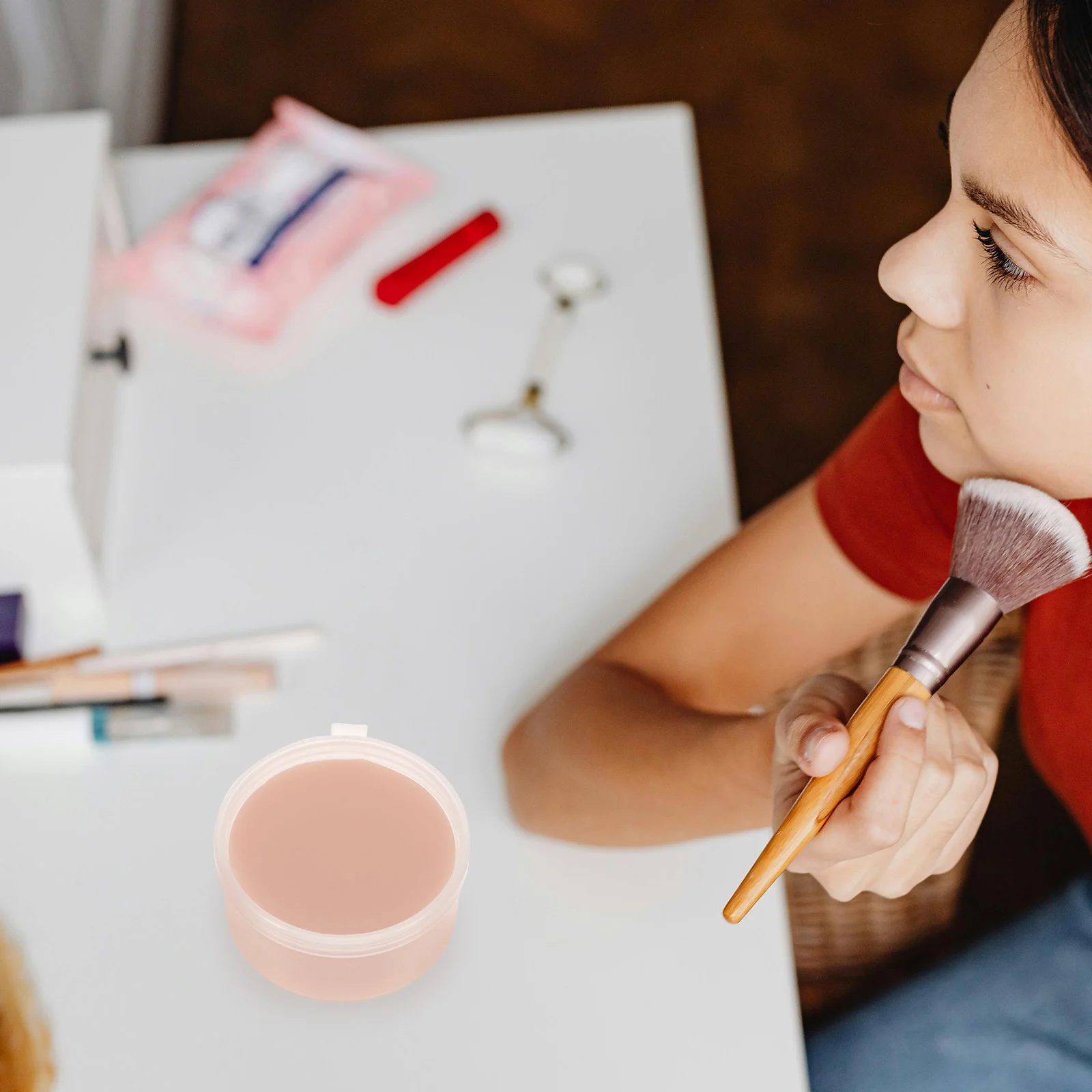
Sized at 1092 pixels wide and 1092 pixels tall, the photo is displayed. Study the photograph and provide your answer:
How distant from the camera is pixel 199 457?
651 millimetres

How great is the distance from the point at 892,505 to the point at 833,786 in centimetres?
26

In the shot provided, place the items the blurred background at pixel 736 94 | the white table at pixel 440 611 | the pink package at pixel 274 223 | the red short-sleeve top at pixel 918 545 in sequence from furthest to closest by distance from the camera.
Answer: the blurred background at pixel 736 94
the pink package at pixel 274 223
the red short-sleeve top at pixel 918 545
the white table at pixel 440 611

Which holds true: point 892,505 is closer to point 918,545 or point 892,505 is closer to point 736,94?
point 918,545

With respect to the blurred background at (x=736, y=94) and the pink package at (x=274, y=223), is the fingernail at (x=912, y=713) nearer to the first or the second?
the pink package at (x=274, y=223)

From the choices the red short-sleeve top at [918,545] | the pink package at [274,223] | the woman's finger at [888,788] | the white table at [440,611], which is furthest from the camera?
the pink package at [274,223]

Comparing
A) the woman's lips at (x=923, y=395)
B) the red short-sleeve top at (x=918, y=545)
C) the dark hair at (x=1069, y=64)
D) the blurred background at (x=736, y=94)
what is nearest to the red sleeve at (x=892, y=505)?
the red short-sleeve top at (x=918, y=545)

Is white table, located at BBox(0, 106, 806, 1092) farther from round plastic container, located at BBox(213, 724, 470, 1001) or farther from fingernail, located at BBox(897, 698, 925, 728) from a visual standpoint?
fingernail, located at BBox(897, 698, 925, 728)

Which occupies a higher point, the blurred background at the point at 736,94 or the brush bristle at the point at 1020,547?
the brush bristle at the point at 1020,547

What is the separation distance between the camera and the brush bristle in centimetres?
37

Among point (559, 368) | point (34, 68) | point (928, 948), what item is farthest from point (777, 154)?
point (928, 948)

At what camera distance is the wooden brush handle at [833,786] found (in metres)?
0.35

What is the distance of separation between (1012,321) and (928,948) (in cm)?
42

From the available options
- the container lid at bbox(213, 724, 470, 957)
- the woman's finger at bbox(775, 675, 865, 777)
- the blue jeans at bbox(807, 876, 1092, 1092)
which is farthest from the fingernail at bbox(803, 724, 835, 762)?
the blue jeans at bbox(807, 876, 1092, 1092)

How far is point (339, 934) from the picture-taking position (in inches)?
14.4
